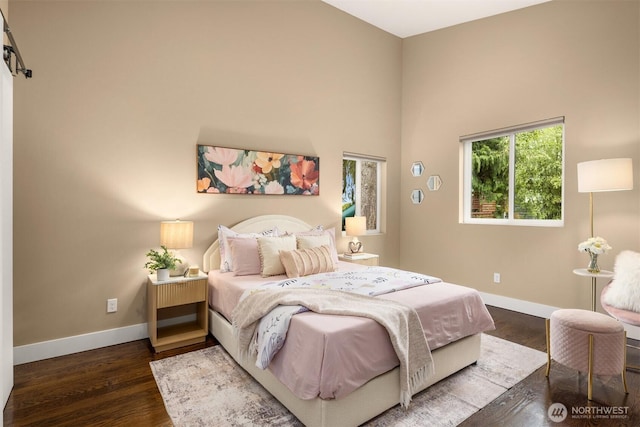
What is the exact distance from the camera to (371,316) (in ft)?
6.57

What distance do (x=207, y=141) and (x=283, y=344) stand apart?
2.39m

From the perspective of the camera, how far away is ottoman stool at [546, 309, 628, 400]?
7.29 feet

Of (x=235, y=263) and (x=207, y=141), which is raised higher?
(x=207, y=141)

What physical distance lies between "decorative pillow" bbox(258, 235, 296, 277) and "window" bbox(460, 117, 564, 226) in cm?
275

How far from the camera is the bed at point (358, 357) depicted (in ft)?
5.89

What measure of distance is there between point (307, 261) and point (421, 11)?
143 inches

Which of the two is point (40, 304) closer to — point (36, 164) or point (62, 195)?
point (62, 195)

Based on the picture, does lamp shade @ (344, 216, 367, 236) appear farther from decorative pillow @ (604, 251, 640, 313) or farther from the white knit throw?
decorative pillow @ (604, 251, 640, 313)

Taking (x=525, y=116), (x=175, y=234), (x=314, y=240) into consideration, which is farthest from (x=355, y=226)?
(x=525, y=116)

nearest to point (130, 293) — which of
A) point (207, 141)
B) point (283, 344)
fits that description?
point (207, 141)

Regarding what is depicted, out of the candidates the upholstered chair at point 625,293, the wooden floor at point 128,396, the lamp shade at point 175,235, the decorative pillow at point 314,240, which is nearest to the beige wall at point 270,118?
the lamp shade at point 175,235

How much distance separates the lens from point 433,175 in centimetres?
496

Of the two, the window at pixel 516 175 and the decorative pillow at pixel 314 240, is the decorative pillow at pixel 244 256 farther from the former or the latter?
the window at pixel 516 175

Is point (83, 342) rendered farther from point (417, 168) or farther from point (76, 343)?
point (417, 168)
